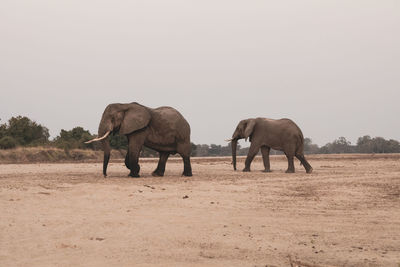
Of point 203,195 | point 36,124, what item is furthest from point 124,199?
point 36,124

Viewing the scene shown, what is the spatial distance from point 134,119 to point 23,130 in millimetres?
27626

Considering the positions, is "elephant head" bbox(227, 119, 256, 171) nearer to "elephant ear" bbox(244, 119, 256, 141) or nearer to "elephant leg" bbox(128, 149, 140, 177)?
"elephant ear" bbox(244, 119, 256, 141)

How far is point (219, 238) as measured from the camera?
5.51m

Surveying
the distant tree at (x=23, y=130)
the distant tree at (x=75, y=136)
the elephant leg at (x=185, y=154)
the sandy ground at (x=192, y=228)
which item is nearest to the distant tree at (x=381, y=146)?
the distant tree at (x=75, y=136)

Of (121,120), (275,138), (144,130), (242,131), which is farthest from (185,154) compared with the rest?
(242,131)

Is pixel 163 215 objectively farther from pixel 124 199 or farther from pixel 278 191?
pixel 278 191

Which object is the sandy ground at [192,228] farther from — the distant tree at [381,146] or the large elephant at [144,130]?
the distant tree at [381,146]

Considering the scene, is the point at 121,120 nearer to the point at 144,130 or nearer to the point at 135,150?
the point at 144,130

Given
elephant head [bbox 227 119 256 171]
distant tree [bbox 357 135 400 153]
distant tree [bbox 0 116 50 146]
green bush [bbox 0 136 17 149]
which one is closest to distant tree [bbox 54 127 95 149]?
distant tree [bbox 0 116 50 146]

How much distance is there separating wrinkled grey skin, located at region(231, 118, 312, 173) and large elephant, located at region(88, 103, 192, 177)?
14.3ft

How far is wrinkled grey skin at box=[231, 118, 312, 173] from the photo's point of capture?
18.9 metres

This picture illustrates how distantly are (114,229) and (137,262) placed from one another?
146cm

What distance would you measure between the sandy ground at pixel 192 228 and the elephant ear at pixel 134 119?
5.13 meters

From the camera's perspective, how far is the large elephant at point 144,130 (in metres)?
14.5
